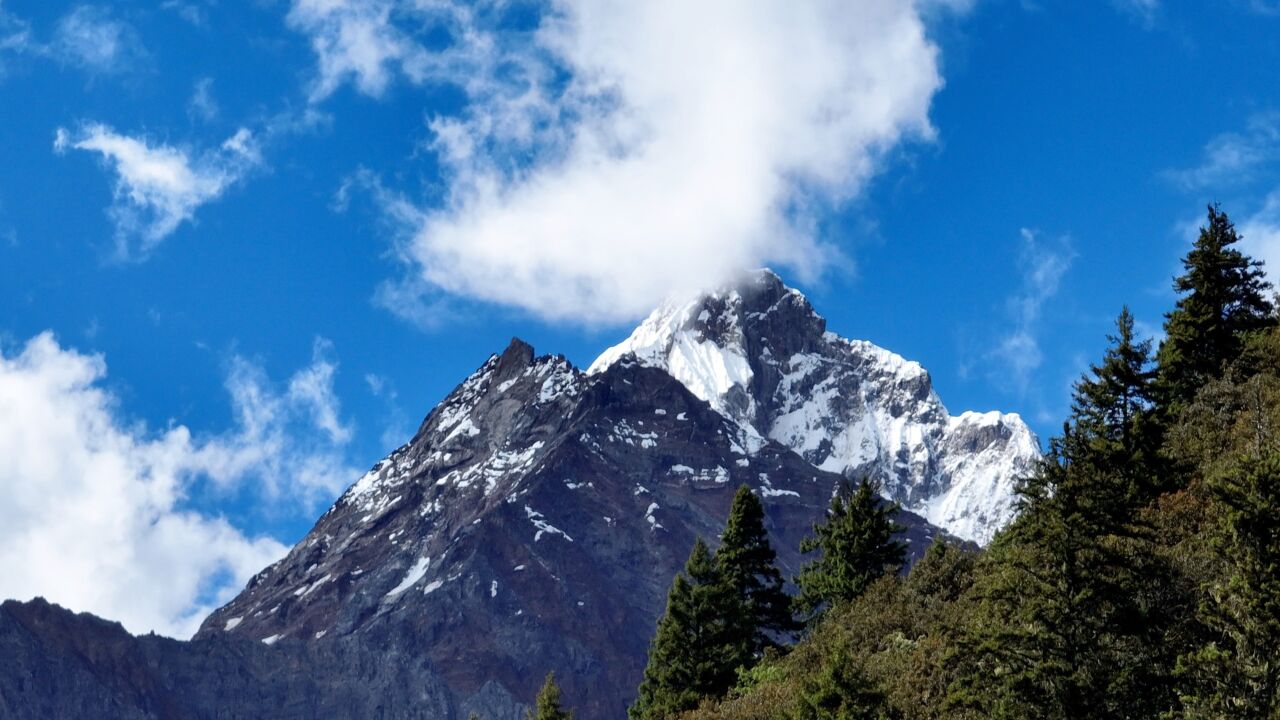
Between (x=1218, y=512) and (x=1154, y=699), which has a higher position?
(x=1218, y=512)

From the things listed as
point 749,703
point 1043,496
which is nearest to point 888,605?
point 749,703

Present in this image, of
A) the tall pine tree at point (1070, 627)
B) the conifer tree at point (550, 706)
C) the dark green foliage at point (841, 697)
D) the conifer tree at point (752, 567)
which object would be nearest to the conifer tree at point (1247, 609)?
the tall pine tree at point (1070, 627)

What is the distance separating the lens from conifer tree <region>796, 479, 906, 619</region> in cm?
5175

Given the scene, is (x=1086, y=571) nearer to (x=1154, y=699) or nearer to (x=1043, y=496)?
(x=1154, y=699)

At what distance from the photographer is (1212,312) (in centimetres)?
4969

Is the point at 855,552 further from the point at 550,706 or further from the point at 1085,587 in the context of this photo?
the point at 1085,587

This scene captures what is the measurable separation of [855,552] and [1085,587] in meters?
24.9

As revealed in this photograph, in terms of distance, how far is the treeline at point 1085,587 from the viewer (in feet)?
80.9

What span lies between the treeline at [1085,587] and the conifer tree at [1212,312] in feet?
0.25

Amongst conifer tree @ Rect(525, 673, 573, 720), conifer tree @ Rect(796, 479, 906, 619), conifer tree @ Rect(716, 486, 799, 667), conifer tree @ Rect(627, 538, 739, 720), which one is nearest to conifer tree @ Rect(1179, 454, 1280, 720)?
conifer tree @ Rect(627, 538, 739, 720)

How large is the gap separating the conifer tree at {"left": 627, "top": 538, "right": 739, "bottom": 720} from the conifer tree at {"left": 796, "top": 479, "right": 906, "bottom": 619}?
4.84 m

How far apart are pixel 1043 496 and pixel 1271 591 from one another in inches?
486

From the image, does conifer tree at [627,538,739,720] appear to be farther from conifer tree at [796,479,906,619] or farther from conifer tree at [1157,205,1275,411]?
conifer tree at [1157,205,1275,411]

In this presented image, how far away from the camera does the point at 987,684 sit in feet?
95.9
